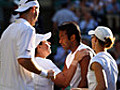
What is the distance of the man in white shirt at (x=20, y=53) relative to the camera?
4523mm

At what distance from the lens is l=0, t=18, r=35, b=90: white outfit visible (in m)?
4.53

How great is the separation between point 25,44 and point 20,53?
0.37ft

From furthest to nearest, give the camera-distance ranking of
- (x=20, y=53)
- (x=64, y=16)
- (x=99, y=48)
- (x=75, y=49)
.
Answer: (x=64, y=16) < (x=75, y=49) < (x=99, y=48) < (x=20, y=53)

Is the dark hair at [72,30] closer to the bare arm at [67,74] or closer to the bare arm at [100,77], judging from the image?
the bare arm at [67,74]

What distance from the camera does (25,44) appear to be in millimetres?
4523

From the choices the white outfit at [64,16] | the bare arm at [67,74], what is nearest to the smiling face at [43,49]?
the bare arm at [67,74]

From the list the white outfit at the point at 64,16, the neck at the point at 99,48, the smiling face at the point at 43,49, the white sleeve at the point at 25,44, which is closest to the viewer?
the white sleeve at the point at 25,44

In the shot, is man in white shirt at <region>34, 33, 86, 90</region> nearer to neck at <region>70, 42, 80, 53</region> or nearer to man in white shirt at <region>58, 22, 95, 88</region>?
man in white shirt at <region>58, 22, 95, 88</region>

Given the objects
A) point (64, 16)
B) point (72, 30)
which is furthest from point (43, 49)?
point (64, 16)

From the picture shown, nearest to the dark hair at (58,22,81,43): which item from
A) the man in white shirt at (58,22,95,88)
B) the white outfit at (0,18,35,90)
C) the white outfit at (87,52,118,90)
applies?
the man in white shirt at (58,22,95,88)

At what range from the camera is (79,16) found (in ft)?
40.8

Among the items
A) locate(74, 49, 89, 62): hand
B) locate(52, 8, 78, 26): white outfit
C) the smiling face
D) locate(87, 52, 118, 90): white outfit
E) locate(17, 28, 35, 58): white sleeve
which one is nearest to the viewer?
locate(17, 28, 35, 58): white sleeve

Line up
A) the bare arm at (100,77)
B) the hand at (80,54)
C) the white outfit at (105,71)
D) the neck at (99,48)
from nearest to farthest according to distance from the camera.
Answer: the bare arm at (100,77), the white outfit at (105,71), the hand at (80,54), the neck at (99,48)

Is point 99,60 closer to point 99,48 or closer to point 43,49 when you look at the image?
point 99,48
